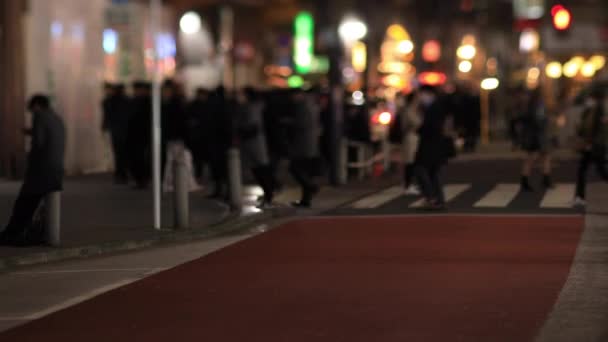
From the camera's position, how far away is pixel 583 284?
12789 mm

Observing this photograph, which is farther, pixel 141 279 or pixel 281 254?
pixel 281 254

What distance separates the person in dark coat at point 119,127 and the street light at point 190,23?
85.4 feet

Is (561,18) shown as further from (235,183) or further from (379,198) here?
(235,183)

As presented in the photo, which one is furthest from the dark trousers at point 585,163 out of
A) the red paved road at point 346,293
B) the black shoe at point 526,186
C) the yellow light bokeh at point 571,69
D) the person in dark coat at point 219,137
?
the yellow light bokeh at point 571,69

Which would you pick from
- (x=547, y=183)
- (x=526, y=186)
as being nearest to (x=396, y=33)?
(x=547, y=183)

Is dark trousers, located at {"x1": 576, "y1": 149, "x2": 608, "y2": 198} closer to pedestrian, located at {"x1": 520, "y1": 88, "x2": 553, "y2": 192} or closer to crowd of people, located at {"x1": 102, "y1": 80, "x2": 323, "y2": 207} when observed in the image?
pedestrian, located at {"x1": 520, "y1": 88, "x2": 553, "y2": 192}

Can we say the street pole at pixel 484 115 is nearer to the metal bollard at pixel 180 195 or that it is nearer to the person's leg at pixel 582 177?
the person's leg at pixel 582 177

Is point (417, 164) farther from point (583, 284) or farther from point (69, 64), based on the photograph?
point (69, 64)

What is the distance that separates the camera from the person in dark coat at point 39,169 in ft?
52.9

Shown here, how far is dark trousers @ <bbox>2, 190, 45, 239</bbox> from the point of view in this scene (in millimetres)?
16266

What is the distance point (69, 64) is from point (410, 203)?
34.5 ft

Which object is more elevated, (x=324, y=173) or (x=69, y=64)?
(x=69, y=64)

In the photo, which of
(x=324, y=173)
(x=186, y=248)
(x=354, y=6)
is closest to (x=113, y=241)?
(x=186, y=248)

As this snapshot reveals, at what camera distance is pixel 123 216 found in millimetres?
20172
